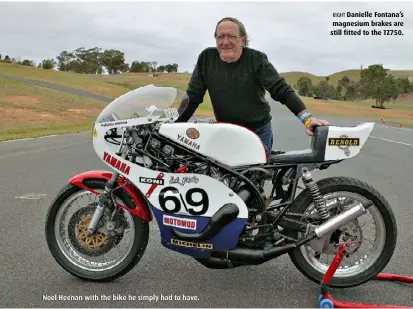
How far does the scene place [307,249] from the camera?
402 centimetres

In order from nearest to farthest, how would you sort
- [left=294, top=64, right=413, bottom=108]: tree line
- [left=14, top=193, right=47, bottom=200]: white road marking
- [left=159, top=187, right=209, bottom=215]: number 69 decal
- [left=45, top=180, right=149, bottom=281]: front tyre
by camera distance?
[left=159, top=187, right=209, bottom=215]: number 69 decal, [left=45, top=180, right=149, bottom=281]: front tyre, [left=14, top=193, right=47, bottom=200]: white road marking, [left=294, top=64, right=413, bottom=108]: tree line

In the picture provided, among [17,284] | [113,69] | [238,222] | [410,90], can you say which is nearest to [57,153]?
[17,284]

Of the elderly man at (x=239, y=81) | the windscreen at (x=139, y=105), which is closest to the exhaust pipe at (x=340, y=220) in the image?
the elderly man at (x=239, y=81)

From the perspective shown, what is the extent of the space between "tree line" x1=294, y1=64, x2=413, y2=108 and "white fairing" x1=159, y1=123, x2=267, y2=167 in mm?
119544

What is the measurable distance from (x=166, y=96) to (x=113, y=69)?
14830cm

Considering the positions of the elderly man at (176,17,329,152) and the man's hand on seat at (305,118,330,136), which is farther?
the elderly man at (176,17,329,152)

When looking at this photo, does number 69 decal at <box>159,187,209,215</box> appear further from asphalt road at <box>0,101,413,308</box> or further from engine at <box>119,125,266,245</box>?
asphalt road at <box>0,101,413,308</box>

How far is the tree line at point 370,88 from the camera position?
407ft

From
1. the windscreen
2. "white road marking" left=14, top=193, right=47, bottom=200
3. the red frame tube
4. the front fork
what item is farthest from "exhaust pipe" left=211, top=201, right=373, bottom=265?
"white road marking" left=14, top=193, right=47, bottom=200

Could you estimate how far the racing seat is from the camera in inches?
146

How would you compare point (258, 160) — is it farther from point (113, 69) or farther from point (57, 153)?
point (113, 69)

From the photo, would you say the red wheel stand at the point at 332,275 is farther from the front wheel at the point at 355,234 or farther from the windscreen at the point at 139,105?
the windscreen at the point at 139,105

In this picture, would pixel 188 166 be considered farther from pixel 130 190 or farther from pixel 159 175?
pixel 130 190
